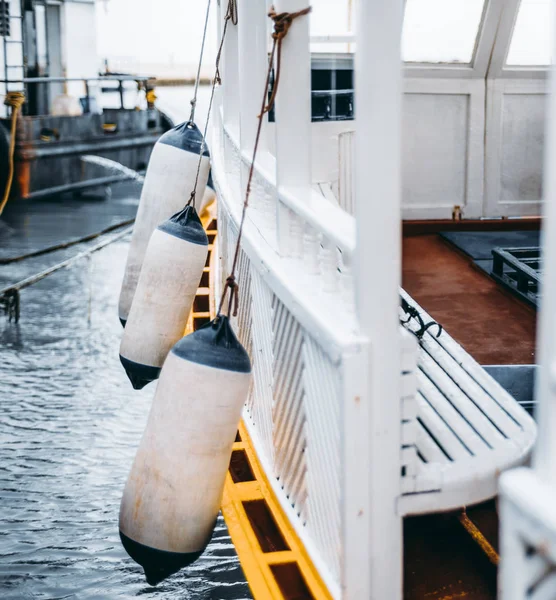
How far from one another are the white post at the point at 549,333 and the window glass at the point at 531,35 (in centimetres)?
637

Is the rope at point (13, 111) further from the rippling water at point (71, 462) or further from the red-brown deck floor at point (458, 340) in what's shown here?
the red-brown deck floor at point (458, 340)

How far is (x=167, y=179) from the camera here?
679 centimetres

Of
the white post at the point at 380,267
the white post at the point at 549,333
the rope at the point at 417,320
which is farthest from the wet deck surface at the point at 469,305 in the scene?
the white post at the point at 549,333

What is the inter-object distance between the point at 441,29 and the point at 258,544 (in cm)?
540

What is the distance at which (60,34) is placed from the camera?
20453 millimetres

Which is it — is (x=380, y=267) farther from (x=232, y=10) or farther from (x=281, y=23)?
(x=232, y=10)

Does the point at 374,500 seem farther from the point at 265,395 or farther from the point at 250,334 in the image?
the point at 250,334

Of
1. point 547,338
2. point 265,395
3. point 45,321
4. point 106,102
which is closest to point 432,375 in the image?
point 265,395

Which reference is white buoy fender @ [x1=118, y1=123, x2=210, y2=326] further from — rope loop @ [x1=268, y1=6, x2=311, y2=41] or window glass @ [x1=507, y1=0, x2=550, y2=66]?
rope loop @ [x1=268, y1=6, x2=311, y2=41]

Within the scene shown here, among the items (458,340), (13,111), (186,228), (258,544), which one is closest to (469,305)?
(458,340)

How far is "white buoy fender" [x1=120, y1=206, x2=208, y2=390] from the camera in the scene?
5520mm

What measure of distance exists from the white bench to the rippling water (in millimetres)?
1931

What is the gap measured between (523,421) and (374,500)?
843 millimetres

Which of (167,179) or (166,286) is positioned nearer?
(166,286)
